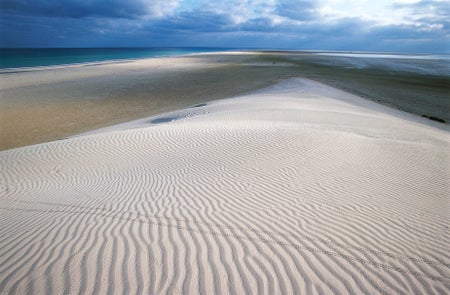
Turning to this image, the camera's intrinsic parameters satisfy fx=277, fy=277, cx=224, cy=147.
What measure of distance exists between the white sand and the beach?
0.9 inches

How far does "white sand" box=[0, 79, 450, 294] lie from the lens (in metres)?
3.18

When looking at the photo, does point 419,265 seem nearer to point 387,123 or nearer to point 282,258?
point 282,258

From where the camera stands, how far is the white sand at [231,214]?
10.4 ft

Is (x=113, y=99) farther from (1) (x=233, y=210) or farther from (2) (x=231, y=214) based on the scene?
(2) (x=231, y=214)

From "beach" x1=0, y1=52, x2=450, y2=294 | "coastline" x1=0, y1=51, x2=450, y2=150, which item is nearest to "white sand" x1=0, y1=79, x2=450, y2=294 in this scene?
"beach" x1=0, y1=52, x2=450, y2=294

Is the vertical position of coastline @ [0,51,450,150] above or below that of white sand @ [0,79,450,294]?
below

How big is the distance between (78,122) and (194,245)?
47.0 feet

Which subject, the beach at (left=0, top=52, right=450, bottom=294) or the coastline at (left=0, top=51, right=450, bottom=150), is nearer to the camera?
the beach at (left=0, top=52, right=450, bottom=294)

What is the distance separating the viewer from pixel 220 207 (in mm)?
4945

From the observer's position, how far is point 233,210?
4.81 metres

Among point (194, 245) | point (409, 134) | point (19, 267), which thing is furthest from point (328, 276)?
point (409, 134)

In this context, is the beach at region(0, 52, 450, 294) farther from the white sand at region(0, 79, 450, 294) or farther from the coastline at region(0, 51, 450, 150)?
the coastline at region(0, 51, 450, 150)

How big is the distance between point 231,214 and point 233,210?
171 mm

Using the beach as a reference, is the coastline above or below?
below
